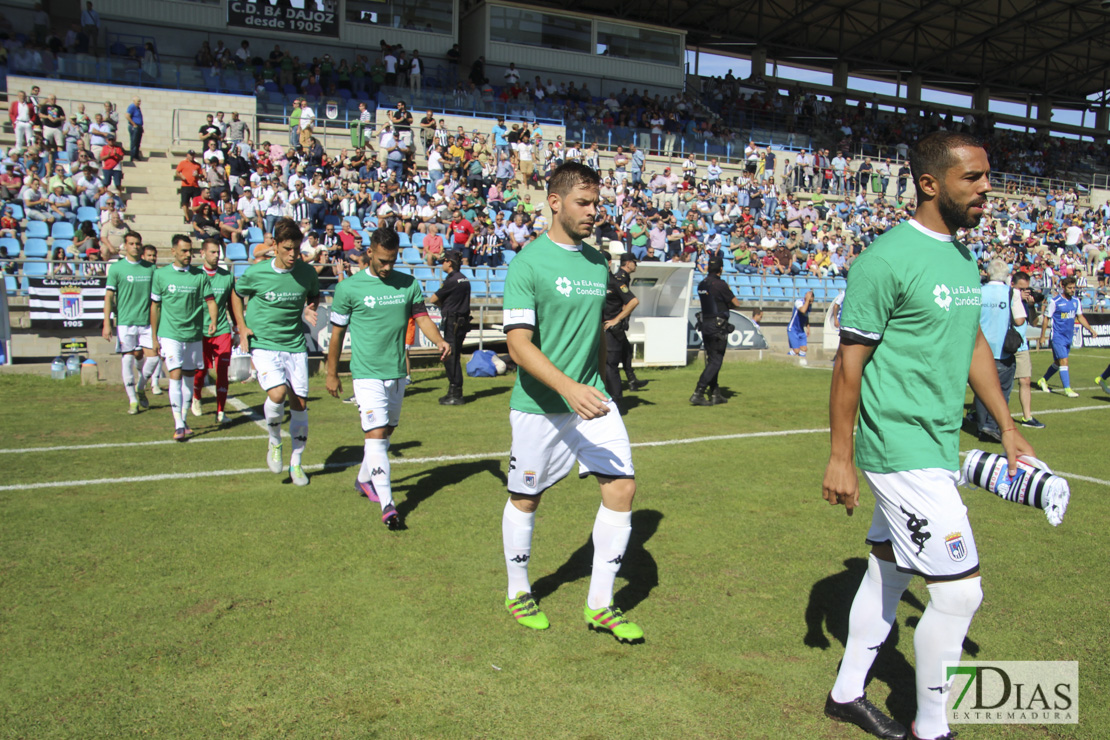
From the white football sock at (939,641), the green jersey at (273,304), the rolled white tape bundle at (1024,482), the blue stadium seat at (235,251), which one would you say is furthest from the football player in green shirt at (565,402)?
the blue stadium seat at (235,251)

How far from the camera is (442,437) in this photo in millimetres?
9602

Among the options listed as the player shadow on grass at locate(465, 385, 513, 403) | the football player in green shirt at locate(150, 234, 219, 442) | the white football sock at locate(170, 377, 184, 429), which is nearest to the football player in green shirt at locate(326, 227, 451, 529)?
the white football sock at locate(170, 377, 184, 429)

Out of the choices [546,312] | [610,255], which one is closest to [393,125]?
[610,255]

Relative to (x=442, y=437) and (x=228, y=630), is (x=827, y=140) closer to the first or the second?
(x=442, y=437)

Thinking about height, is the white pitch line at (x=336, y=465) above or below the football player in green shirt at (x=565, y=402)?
below

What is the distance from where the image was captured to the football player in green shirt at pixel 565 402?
417 cm

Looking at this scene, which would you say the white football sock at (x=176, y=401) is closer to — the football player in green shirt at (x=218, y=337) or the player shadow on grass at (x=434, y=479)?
the football player in green shirt at (x=218, y=337)

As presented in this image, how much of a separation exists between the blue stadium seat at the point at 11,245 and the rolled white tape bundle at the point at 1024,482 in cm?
1698

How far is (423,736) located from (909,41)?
5188 centimetres

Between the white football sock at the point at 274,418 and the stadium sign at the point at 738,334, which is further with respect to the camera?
the stadium sign at the point at 738,334

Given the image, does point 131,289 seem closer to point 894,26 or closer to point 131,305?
point 131,305

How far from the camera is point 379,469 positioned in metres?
6.23

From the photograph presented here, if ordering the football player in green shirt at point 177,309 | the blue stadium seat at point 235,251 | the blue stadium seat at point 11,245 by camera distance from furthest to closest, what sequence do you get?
the blue stadium seat at point 235,251, the blue stadium seat at point 11,245, the football player in green shirt at point 177,309

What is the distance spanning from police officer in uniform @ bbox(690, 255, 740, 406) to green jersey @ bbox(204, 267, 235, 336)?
22.7 feet
